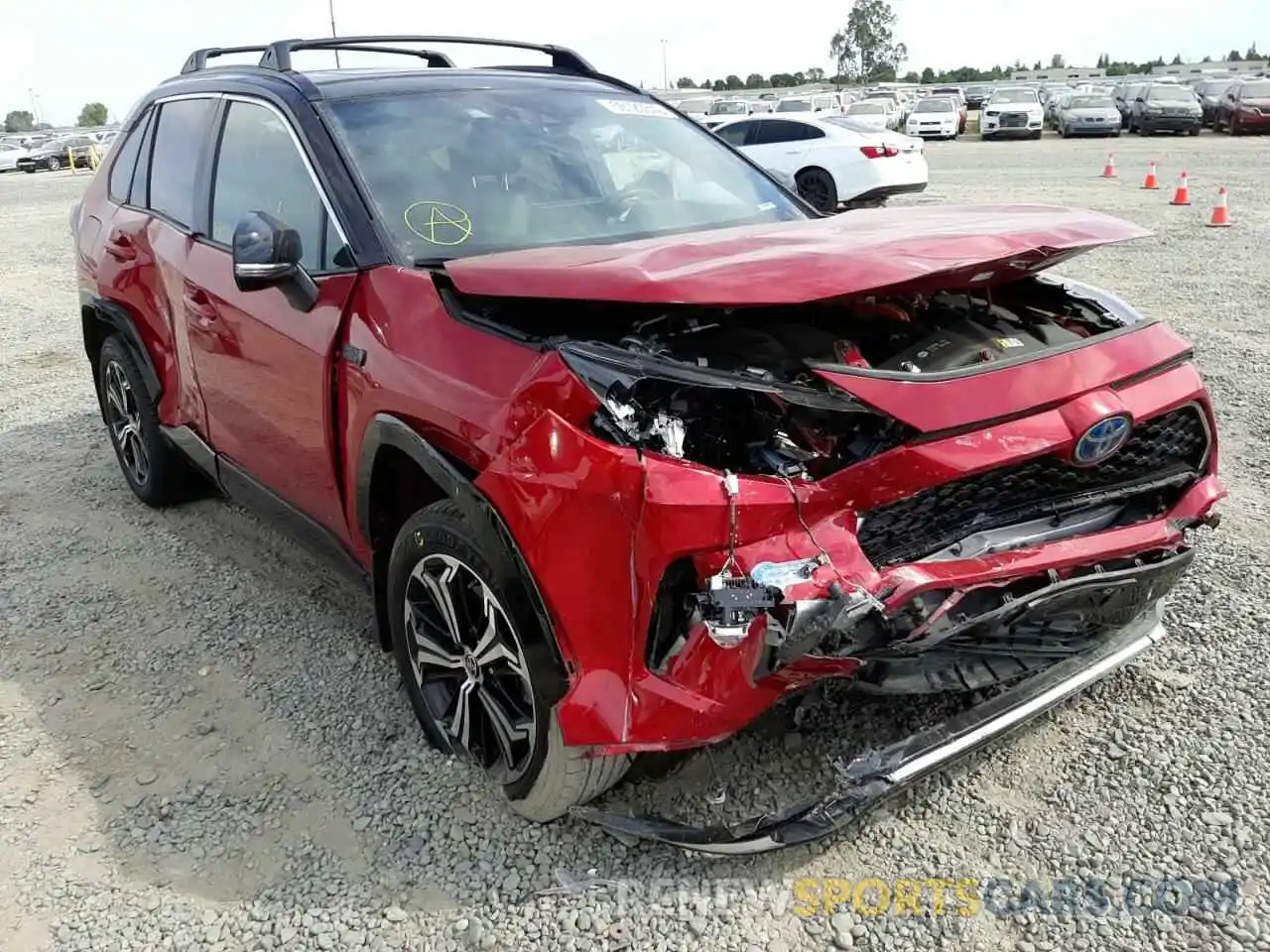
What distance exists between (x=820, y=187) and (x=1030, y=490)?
13076 mm

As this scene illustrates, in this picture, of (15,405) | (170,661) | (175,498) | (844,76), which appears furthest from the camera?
(844,76)

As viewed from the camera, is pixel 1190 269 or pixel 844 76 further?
pixel 844 76

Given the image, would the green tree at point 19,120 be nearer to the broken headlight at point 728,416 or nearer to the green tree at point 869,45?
the green tree at point 869,45

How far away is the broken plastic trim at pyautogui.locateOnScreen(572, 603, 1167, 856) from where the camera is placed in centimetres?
223

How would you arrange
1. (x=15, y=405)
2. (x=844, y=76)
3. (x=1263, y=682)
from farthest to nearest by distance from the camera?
(x=844, y=76), (x=15, y=405), (x=1263, y=682)

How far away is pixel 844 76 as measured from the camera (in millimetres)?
94938

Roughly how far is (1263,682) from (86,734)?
11.8 ft

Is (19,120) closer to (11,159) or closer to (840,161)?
(11,159)

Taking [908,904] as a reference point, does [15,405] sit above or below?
above

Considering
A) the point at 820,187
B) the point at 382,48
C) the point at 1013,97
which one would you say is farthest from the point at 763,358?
the point at 1013,97

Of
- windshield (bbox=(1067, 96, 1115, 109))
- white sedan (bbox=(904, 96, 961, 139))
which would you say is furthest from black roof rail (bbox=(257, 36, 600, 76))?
white sedan (bbox=(904, 96, 961, 139))

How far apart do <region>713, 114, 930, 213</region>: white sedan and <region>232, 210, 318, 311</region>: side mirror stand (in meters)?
12.0

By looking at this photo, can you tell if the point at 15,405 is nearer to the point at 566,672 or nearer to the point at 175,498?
the point at 175,498

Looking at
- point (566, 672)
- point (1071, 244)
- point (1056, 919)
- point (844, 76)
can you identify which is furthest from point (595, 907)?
point (844, 76)
